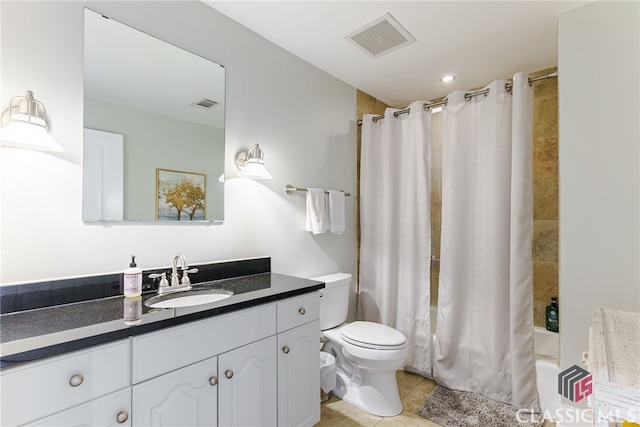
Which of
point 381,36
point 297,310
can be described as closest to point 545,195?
point 381,36

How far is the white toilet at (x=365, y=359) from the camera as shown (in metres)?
1.85

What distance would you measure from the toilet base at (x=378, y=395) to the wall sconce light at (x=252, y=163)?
4.70 feet

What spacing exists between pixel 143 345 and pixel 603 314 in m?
1.61

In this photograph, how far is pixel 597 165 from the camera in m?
1.59

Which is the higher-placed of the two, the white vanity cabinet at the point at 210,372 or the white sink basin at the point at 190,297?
the white sink basin at the point at 190,297

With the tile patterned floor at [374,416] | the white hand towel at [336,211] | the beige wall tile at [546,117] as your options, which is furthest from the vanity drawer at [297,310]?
the beige wall tile at [546,117]

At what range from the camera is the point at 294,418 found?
59.6 inches

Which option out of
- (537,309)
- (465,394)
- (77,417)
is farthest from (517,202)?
(77,417)

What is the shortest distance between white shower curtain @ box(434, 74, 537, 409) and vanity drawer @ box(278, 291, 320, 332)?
3.76ft

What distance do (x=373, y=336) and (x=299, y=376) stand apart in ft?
1.99

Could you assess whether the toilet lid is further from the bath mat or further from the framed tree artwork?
the framed tree artwork

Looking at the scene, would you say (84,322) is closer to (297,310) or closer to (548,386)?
(297,310)

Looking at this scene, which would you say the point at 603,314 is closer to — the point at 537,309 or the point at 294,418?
the point at 294,418

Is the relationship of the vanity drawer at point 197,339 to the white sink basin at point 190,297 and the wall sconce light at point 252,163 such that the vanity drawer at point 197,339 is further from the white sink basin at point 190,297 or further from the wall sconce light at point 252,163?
the wall sconce light at point 252,163
